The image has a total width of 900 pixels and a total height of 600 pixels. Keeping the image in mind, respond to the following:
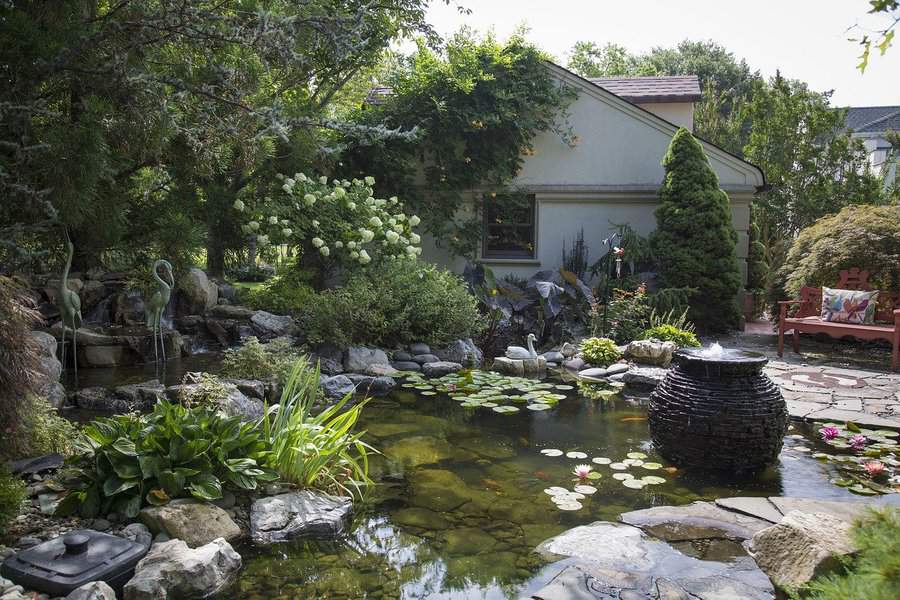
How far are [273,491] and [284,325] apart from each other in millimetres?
5386

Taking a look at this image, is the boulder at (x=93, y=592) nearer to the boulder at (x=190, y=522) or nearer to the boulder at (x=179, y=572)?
the boulder at (x=179, y=572)

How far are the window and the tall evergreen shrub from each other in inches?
124

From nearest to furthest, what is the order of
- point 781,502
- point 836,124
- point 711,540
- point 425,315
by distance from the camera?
point 711,540 < point 781,502 < point 425,315 < point 836,124

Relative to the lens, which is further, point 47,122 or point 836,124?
point 836,124

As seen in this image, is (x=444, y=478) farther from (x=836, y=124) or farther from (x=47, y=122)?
(x=836, y=124)

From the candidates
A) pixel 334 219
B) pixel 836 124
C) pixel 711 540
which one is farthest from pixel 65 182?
pixel 836 124

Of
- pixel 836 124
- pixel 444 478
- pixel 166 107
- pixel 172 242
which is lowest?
pixel 444 478

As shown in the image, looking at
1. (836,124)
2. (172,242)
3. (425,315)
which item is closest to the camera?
(172,242)

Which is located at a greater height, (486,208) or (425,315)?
(486,208)

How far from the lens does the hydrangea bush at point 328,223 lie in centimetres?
1041

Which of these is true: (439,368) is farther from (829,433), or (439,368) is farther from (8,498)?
(8,498)

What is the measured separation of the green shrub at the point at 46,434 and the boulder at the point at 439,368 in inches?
182

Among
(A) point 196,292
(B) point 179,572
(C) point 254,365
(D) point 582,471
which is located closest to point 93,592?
(B) point 179,572

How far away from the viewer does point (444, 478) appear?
5.08 meters
